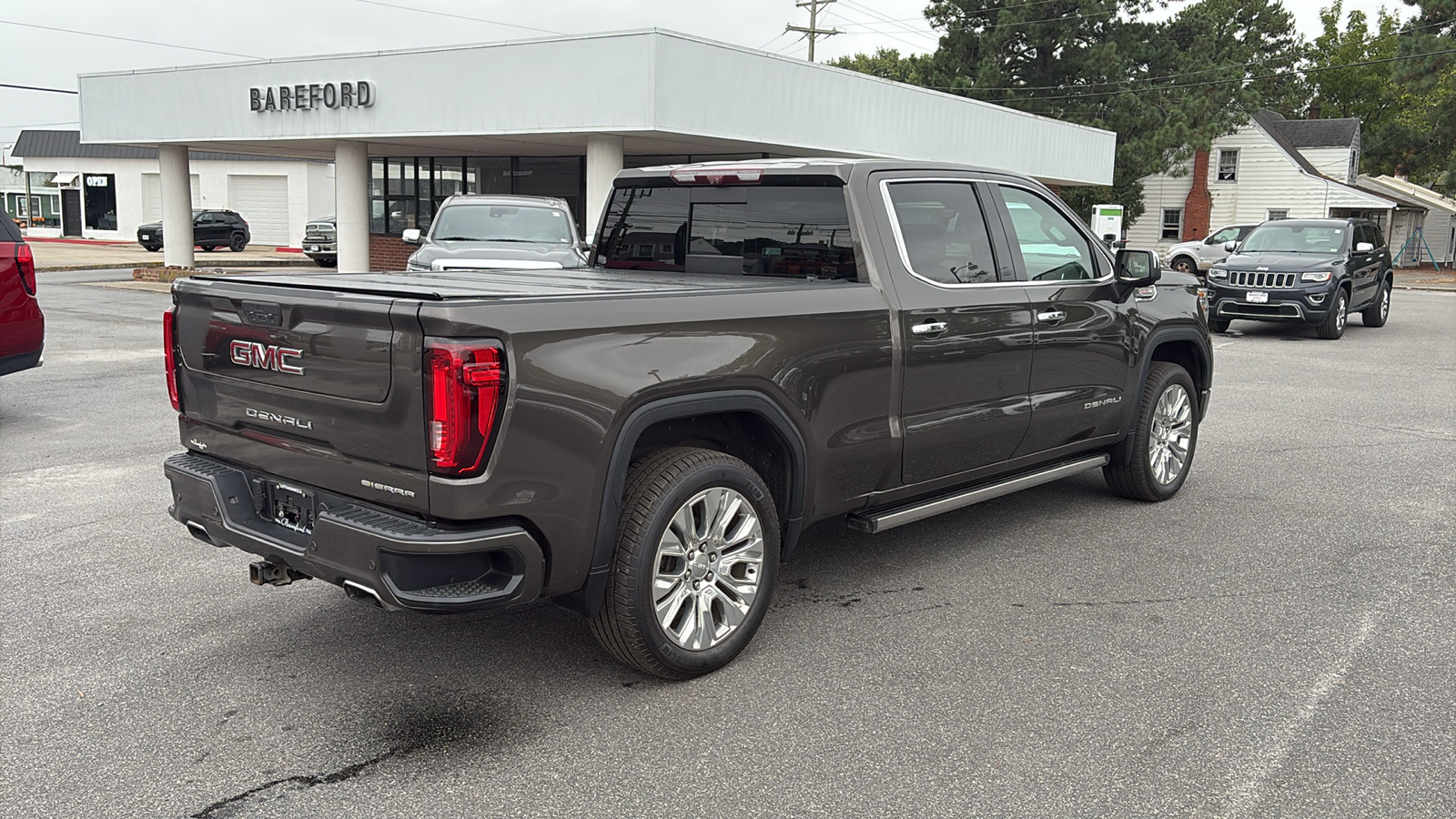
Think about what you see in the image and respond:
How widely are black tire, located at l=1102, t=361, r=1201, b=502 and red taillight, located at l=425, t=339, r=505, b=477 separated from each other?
4247 mm

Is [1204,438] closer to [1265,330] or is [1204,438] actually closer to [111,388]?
[111,388]

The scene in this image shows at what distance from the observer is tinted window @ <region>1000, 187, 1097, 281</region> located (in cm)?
566

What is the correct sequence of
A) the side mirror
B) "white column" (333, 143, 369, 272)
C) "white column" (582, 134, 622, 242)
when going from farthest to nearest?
"white column" (333, 143, 369, 272) → "white column" (582, 134, 622, 242) → the side mirror

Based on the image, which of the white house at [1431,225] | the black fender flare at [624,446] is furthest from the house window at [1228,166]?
the black fender flare at [624,446]

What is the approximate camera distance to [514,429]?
3.44m

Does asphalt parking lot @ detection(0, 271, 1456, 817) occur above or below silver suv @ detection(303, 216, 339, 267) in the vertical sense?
below

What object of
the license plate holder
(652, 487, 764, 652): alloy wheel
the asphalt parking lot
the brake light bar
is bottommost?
the asphalt parking lot

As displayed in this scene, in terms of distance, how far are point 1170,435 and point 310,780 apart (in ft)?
17.1

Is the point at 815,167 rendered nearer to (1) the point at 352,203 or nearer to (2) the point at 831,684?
(2) the point at 831,684

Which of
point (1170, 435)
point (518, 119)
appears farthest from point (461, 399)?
point (518, 119)

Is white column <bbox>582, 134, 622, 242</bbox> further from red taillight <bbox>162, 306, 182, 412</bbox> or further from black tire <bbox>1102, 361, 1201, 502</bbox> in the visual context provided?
red taillight <bbox>162, 306, 182, 412</bbox>

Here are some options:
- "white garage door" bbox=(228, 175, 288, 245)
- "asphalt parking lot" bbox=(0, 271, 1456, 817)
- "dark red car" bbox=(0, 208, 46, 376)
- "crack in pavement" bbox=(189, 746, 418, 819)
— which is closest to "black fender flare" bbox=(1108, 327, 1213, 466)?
"asphalt parking lot" bbox=(0, 271, 1456, 817)

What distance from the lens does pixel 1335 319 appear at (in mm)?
17297

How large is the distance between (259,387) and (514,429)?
3.57ft
